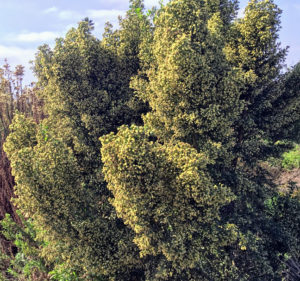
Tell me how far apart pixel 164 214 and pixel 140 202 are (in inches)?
21.6

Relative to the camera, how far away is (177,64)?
578 cm

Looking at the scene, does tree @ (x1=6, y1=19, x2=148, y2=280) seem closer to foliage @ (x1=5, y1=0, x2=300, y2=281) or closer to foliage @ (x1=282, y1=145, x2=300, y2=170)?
foliage @ (x1=5, y1=0, x2=300, y2=281)

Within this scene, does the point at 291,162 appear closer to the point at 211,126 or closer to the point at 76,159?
the point at 211,126

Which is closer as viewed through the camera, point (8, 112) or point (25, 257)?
point (25, 257)

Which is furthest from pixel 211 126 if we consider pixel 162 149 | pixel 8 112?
pixel 8 112

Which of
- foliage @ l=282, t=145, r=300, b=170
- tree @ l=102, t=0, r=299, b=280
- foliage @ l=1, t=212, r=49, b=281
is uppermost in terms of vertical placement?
tree @ l=102, t=0, r=299, b=280

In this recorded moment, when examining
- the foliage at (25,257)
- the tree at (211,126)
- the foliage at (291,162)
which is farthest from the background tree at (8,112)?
the foliage at (291,162)

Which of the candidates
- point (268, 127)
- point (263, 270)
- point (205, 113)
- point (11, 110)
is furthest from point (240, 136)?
point (11, 110)

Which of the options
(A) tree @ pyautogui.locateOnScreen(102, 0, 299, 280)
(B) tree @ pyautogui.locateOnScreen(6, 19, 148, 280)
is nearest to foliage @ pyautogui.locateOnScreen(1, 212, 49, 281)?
(B) tree @ pyautogui.locateOnScreen(6, 19, 148, 280)

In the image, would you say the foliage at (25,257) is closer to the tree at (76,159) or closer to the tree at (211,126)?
the tree at (76,159)

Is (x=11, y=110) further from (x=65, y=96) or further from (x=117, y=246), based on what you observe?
(x=117, y=246)

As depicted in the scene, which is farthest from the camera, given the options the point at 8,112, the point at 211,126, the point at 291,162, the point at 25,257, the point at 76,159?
the point at 291,162

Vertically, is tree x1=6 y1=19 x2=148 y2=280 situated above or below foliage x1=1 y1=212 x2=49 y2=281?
above

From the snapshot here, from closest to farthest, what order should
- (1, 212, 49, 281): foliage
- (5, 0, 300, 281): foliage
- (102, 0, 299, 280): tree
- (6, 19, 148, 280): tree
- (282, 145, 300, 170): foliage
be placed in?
(102, 0, 299, 280): tree, (5, 0, 300, 281): foliage, (6, 19, 148, 280): tree, (1, 212, 49, 281): foliage, (282, 145, 300, 170): foliage
